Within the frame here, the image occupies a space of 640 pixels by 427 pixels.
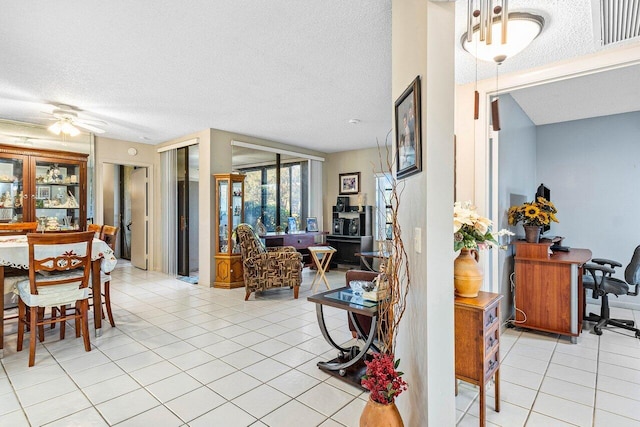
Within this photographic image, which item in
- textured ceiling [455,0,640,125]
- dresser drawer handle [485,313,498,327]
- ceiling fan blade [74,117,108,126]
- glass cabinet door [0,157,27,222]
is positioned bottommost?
dresser drawer handle [485,313,498,327]

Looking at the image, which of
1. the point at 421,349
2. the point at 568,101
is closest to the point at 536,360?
the point at 421,349

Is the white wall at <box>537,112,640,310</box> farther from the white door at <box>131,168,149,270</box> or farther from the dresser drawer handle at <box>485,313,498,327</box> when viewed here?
the white door at <box>131,168,149,270</box>

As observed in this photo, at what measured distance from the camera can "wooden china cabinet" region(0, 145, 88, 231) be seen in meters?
4.61

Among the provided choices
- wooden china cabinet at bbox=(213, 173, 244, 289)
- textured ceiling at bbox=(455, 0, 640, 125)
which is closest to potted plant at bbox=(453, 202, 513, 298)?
textured ceiling at bbox=(455, 0, 640, 125)

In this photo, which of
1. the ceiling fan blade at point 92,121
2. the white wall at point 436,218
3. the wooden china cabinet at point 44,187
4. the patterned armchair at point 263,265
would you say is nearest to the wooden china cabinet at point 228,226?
the patterned armchair at point 263,265

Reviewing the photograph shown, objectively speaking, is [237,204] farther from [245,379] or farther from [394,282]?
[394,282]

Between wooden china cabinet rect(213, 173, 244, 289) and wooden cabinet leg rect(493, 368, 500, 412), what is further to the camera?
wooden china cabinet rect(213, 173, 244, 289)

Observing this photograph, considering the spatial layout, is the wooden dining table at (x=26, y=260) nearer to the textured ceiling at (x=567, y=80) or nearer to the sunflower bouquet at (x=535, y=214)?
the textured ceiling at (x=567, y=80)

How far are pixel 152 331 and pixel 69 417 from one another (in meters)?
1.40

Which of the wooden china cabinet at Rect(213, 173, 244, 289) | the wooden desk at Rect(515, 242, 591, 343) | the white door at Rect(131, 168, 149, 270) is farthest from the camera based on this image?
the white door at Rect(131, 168, 149, 270)

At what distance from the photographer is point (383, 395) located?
4.94 feet

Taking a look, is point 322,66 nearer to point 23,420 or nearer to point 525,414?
point 525,414

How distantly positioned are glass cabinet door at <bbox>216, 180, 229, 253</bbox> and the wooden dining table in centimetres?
200

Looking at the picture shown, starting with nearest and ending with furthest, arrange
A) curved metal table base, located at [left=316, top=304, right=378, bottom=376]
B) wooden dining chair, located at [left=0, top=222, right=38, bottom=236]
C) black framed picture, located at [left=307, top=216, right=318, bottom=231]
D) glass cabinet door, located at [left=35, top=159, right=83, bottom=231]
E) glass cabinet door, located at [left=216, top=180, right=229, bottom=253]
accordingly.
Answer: curved metal table base, located at [left=316, top=304, right=378, bottom=376]
wooden dining chair, located at [left=0, top=222, right=38, bottom=236]
glass cabinet door, located at [left=35, top=159, right=83, bottom=231]
glass cabinet door, located at [left=216, top=180, right=229, bottom=253]
black framed picture, located at [left=307, top=216, right=318, bottom=231]
